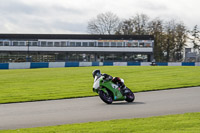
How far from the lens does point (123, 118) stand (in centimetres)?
869

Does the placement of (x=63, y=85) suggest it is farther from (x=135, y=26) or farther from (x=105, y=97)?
(x=135, y=26)

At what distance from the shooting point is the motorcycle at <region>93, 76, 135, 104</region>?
1118 cm

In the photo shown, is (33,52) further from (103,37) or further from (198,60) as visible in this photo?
(198,60)

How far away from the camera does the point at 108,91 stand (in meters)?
11.5

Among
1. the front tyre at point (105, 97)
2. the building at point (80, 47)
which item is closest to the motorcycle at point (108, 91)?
the front tyre at point (105, 97)

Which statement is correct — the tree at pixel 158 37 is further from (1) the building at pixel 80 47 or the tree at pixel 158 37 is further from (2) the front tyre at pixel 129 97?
(2) the front tyre at pixel 129 97

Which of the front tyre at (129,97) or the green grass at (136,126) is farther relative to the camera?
the front tyre at (129,97)

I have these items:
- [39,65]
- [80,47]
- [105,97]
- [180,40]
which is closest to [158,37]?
[180,40]

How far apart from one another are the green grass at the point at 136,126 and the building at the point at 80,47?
6927 cm

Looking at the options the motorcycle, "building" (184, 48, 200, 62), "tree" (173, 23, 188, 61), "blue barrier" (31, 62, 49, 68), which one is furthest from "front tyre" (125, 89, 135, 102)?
Result: "tree" (173, 23, 188, 61)

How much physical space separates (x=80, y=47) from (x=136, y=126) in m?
71.5

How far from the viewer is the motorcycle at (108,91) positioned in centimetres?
1118

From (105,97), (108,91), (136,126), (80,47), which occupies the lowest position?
(136,126)

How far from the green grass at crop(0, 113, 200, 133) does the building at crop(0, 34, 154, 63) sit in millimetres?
69273
